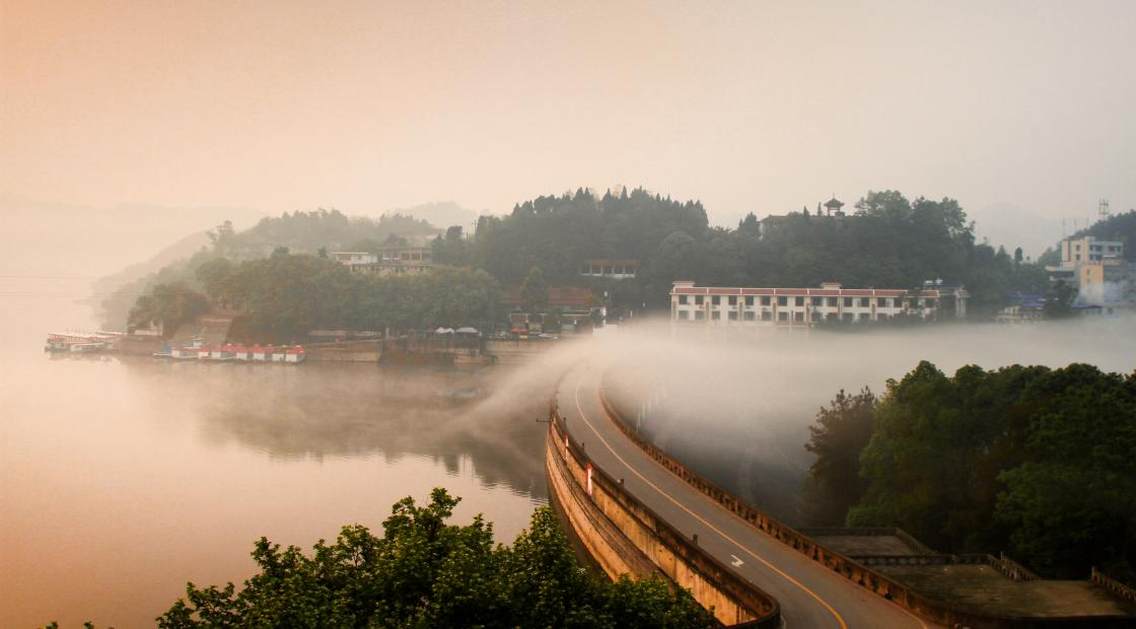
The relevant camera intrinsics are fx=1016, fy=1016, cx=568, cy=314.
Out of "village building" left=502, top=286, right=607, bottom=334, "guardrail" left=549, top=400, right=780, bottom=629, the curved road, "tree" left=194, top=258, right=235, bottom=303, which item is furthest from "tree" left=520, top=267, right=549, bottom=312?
"guardrail" left=549, top=400, right=780, bottom=629

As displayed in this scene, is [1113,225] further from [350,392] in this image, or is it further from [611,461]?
[611,461]

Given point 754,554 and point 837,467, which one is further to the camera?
point 837,467

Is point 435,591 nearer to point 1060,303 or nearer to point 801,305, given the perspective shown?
point 801,305

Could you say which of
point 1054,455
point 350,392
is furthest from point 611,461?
point 350,392

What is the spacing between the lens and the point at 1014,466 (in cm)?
1641

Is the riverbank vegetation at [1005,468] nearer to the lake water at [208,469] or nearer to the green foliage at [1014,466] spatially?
the green foliage at [1014,466]

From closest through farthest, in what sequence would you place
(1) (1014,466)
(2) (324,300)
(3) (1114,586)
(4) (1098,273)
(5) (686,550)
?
(3) (1114,586)
(5) (686,550)
(1) (1014,466)
(2) (324,300)
(4) (1098,273)

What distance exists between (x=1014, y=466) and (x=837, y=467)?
6.32m

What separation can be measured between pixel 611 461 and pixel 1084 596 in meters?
9.90

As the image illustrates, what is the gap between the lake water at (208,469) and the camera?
17.5m

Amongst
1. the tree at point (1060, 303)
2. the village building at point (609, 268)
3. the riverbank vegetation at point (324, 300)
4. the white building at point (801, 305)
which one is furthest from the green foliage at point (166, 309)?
the tree at point (1060, 303)

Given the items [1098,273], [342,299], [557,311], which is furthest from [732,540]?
[1098,273]

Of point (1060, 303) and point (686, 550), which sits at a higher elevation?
point (1060, 303)

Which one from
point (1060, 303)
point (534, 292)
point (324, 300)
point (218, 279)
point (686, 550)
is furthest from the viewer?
point (534, 292)
